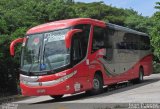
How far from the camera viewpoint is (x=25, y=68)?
19.2 metres

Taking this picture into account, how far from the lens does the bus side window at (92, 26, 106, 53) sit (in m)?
20.5

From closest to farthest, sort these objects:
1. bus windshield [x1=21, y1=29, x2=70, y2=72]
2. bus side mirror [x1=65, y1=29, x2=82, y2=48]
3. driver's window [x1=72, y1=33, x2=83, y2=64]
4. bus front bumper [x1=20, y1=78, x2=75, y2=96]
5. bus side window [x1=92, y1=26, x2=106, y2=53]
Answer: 1. bus side mirror [x1=65, y1=29, x2=82, y2=48]
2. bus front bumper [x1=20, y1=78, x2=75, y2=96]
3. bus windshield [x1=21, y1=29, x2=70, y2=72]
4. driver's window [x1=72, y1=33, x2=83, y2=64]
5. bus side window [x1=92, y1=26, x2=106, y2=53]

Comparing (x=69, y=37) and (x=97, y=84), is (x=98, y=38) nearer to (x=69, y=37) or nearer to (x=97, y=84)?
(x=97, y=84)

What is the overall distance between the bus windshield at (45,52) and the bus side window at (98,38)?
83.4 inches

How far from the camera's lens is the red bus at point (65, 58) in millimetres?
18281

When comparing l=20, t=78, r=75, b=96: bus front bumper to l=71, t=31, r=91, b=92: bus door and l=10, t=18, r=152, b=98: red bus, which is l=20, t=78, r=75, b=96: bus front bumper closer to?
l=10, t=18, r=152, b=98: red bus

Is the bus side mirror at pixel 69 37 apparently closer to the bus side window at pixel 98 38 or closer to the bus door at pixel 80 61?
the bus door at pixel 80 61

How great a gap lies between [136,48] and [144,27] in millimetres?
35654

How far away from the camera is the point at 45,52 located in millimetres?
18703

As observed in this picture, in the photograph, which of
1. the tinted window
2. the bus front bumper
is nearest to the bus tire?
the tinted window

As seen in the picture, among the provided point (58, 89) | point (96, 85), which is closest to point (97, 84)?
point (96, 85)

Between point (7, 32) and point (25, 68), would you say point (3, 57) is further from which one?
point (25, 68)

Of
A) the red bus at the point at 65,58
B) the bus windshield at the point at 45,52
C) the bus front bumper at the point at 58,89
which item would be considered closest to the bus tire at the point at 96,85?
the red bus at the point at 65,58

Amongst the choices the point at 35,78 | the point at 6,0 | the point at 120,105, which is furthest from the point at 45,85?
the point at 6,0
